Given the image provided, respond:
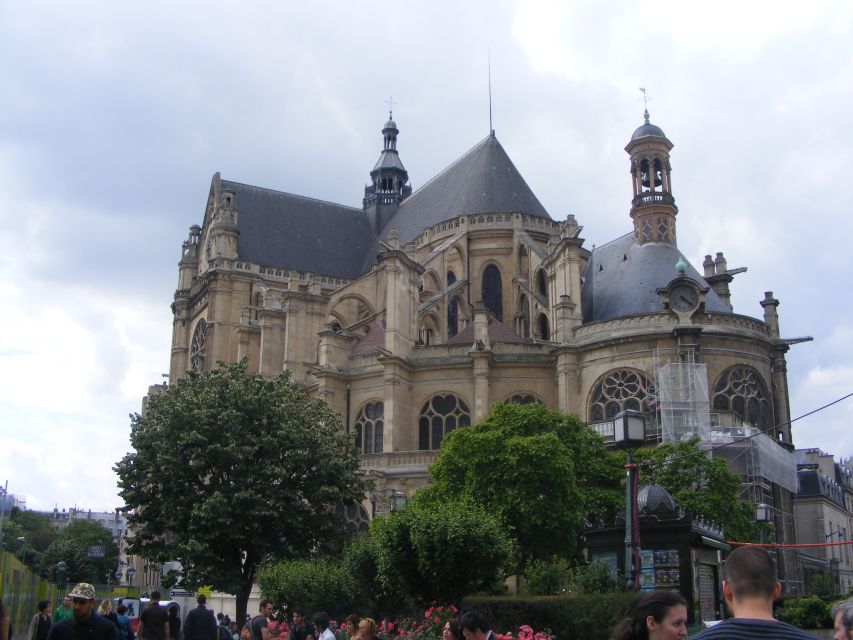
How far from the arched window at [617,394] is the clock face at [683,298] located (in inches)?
123

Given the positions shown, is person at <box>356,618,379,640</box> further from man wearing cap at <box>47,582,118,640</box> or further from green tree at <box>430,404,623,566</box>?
green tree at <box>430,404,623,566</box>

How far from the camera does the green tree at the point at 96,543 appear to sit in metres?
84.2

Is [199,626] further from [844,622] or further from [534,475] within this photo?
[534,475]

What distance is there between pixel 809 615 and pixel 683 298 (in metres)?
20.3

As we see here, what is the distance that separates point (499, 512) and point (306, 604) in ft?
22.0

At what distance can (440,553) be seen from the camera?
19.0 m

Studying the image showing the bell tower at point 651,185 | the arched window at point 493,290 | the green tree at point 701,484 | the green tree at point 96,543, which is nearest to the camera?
the green tree at point 701,484

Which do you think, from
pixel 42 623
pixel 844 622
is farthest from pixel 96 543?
pixel 844 622

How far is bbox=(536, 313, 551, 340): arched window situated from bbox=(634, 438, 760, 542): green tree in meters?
15.5

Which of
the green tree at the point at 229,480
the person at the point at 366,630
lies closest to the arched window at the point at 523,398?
the green tree at the point at 229,480

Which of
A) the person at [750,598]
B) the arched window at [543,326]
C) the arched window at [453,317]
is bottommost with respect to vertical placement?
the person at [750,598]

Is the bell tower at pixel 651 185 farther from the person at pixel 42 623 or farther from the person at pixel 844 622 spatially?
the person at pixel 844 622

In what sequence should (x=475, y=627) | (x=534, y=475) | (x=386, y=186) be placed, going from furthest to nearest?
(x=386, y=186) < (x=534, y=475) < (x=475, y=627)

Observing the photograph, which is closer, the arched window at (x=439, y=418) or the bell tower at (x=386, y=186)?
the arched window at (x=439, y=418)
